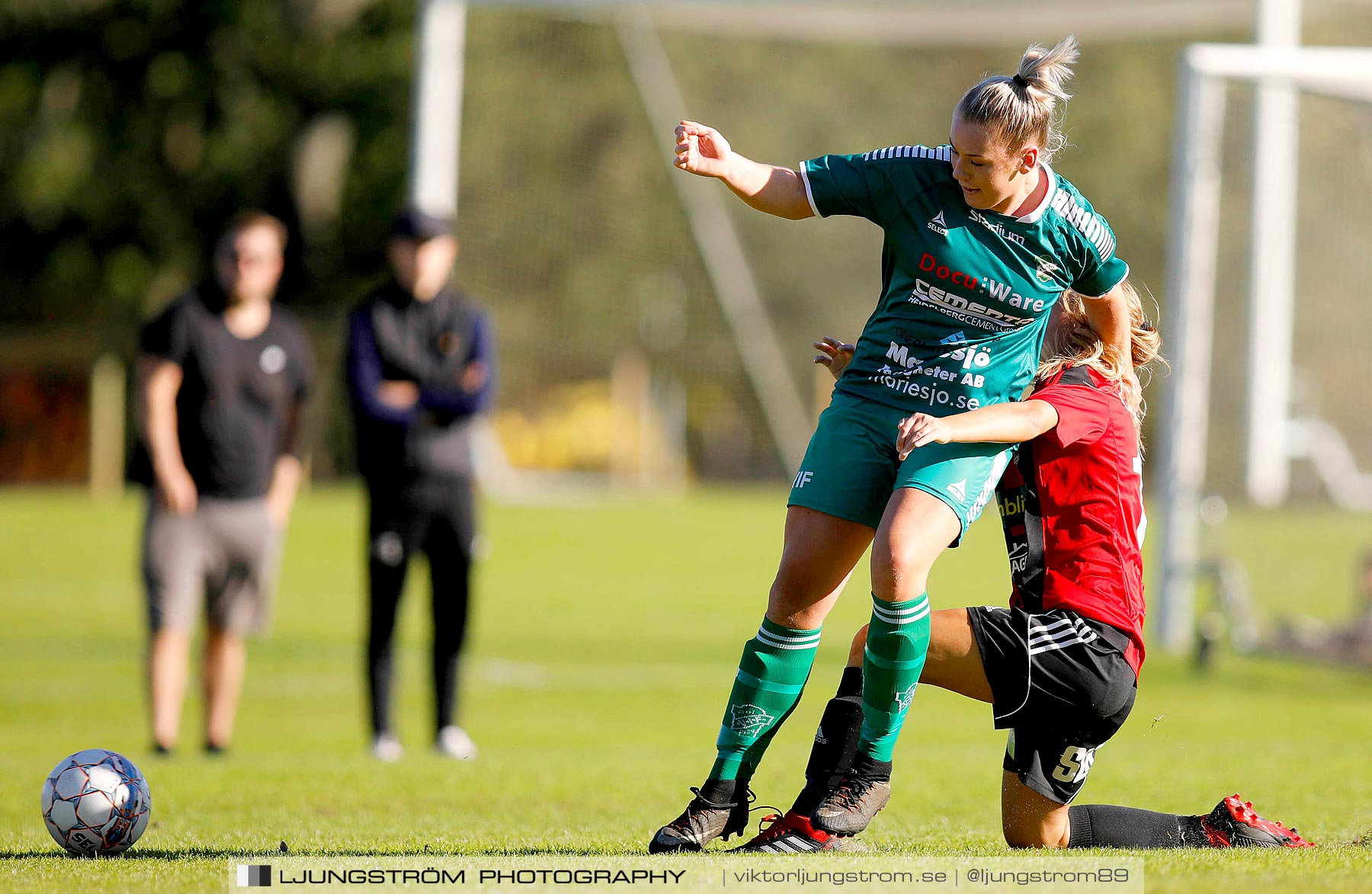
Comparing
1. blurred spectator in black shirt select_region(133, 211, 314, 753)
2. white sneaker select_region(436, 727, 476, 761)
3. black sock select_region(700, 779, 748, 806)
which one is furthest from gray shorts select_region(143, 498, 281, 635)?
black sock select_region(700, 779, 748, 806)

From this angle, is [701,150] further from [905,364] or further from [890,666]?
[890,666]

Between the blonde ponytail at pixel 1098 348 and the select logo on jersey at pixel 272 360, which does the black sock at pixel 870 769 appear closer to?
the blonde ponytail at pixel 1098 348

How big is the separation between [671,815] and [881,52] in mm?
12513

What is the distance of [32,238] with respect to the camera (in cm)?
3012

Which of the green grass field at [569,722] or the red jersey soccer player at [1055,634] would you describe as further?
the green grass field at [569,722]

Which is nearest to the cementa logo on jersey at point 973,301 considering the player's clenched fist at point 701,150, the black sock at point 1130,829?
the player's clenched fist at point 701,150

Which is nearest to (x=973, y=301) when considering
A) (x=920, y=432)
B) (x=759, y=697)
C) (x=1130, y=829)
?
(x=920, y=432)

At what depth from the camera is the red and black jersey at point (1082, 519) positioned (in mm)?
4168

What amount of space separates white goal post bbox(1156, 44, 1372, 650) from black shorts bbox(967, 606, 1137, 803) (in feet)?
22.7

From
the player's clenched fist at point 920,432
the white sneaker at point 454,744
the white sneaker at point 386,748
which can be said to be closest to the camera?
the player's clenched fist at point 920,432

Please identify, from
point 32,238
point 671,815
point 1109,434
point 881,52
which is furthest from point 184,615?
point 32,238

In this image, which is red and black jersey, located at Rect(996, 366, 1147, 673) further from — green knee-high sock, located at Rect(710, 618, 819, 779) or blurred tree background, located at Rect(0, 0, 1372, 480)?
blurred tree background, located at Rect(0, 0, 1372, 480)

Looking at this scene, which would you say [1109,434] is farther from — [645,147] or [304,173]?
[304,173]

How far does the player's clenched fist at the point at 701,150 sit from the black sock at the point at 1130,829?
2125mm
